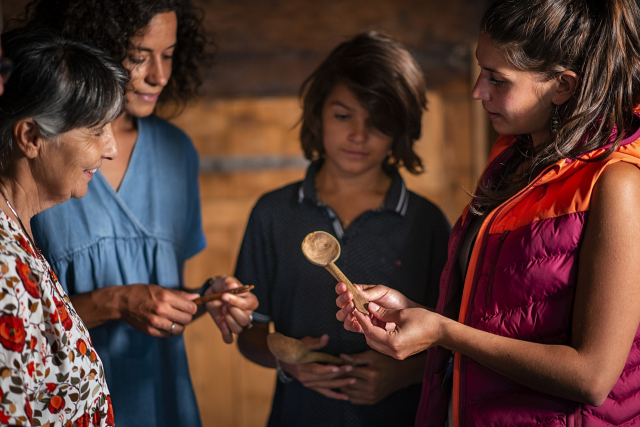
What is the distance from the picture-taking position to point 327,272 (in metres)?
1.56

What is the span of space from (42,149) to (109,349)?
2.22 ft

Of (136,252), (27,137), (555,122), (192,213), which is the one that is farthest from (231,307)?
(555,122)

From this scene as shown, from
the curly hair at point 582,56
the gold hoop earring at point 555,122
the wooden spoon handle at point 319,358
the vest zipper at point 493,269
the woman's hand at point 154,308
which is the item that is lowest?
the wooden spoon handle at point 319,358

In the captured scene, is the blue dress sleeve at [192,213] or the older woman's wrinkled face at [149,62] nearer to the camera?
the older woman's wrinkled face at [149,62]

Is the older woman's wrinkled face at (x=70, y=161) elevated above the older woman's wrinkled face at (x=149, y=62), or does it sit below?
below

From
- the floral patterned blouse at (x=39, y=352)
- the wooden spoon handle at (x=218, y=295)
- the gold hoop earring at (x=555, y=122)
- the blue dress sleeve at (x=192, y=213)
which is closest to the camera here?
the floral patterned blouse at (x=39, y=352)

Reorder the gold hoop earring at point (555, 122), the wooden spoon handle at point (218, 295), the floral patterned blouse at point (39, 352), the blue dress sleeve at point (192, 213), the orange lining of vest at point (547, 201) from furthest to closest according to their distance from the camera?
the blue dress sleeve at point (192, 213) → the wooden spoon handle at point (218, 295) → the gold hoop earring at point (555, 122) → the orange lining of vest at point (547, 201) → the floral patterned blouse at point (39, 352)

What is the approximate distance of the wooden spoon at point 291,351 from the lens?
1.39 meters

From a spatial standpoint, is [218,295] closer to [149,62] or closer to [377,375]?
[377,375]

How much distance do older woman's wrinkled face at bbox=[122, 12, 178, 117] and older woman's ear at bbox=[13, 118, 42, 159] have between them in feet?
1.51

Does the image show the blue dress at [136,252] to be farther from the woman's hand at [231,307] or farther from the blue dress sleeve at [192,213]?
the woman's hand at [231,307]

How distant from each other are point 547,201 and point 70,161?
0.91 meters

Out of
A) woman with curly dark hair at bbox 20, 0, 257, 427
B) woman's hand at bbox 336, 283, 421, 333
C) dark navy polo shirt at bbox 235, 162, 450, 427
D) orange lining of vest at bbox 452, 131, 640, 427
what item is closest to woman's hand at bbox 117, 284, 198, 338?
woman with curly dark hair at bbox 20, 0, 257, 427

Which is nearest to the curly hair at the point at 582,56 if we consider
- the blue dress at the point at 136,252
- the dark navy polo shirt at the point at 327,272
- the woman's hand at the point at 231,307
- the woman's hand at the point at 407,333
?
the woman's hand at the point at 407,333
